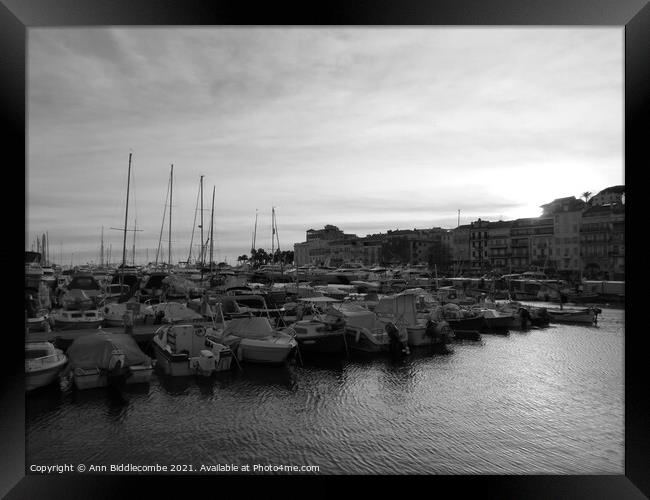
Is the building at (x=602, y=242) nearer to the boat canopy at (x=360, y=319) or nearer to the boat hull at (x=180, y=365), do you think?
the boat canopy at (x=360, y=319)

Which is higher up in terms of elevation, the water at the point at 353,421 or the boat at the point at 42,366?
the boat at the point at 42,366

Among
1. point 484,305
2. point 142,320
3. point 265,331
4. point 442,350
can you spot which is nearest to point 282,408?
point 265,331

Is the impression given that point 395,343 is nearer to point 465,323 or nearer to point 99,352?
point 465,323

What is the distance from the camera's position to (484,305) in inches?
798

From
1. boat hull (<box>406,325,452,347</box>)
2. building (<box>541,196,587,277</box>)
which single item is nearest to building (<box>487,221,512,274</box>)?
building (<box>541,196,587,277</box>)

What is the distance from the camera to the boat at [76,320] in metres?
13.7

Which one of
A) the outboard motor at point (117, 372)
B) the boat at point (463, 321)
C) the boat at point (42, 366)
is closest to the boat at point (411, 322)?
the boat at point (463, 321)

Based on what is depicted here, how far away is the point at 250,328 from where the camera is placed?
11.1 metres

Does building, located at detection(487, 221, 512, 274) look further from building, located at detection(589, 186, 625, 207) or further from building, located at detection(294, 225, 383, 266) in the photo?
building, located at detection(294, 225, 383, 266)

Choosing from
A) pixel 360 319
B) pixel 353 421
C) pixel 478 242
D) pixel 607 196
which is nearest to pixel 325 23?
pixel 353 421

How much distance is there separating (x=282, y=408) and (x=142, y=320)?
8.58 meters

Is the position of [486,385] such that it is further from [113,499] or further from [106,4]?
[106,4]

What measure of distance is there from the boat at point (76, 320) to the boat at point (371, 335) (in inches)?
278

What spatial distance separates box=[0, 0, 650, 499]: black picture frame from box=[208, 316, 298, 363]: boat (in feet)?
23.4
